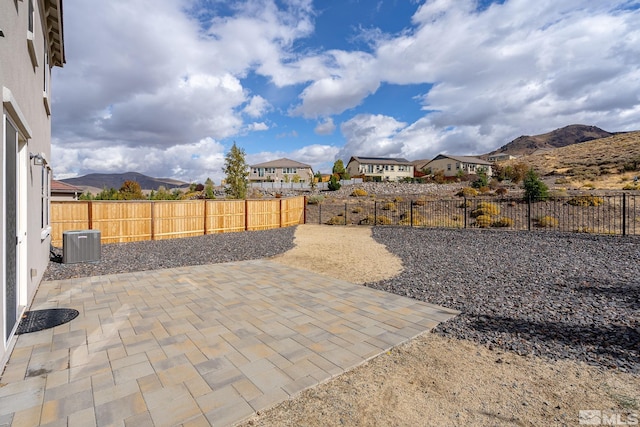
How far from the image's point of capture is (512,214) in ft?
59.8

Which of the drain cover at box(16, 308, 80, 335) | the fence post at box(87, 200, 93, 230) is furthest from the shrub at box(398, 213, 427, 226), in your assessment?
the drain cover at box(16, 308, 80, 335)

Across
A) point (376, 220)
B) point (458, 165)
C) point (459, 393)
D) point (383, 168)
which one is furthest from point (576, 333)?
point (458, 165)

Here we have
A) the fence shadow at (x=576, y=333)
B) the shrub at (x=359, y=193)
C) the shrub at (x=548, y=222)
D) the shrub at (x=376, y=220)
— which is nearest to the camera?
the fence shadow at (x=576, y=333)

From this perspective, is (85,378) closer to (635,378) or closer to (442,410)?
(442,410)

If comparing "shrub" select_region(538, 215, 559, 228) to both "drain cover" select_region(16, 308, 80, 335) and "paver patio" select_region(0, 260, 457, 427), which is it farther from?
"drain cover" select_region(16, 308, 80, 335)

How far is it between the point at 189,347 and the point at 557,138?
→ 234 metres

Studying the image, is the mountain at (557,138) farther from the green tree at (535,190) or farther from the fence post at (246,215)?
the fence post at (246,215)

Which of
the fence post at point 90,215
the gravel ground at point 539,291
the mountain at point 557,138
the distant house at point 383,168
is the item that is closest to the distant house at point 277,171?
the distant house at point 383,168

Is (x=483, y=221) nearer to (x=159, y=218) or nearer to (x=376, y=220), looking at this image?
(x=376, y=220)

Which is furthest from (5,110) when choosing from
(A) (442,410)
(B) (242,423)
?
(A) (442,410)

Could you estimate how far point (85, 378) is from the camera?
121 inches

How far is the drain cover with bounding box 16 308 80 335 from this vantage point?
427 cm

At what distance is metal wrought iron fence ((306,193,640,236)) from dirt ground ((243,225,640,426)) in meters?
11.8

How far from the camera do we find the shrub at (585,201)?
17.4 meters
